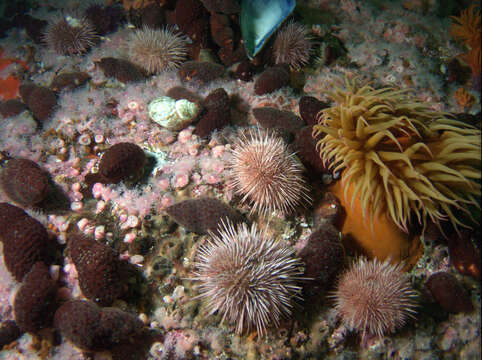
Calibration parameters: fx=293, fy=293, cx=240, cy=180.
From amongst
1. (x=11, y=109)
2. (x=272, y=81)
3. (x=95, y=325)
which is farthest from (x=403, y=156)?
(x=11, y=109)

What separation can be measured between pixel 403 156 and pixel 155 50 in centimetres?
403

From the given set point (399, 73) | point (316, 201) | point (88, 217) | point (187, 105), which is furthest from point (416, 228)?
point (88, 217)

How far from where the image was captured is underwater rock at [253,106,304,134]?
3.72 m

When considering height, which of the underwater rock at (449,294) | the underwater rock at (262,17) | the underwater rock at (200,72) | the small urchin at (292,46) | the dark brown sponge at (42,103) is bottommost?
the underwater rock at (449,294)

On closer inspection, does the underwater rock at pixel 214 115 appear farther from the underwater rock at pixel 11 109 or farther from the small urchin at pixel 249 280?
the underwater rock at pixel 11 109

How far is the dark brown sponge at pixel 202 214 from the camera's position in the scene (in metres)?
3.05

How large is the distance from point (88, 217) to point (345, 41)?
16.1 ft

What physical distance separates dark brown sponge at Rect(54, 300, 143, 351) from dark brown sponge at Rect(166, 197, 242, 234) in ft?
3.39

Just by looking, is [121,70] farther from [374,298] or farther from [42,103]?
[374,298]

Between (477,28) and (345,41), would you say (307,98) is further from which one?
(477,28)

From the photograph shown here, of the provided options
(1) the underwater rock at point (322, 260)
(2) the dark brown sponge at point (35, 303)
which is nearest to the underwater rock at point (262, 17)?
(1) the underwater rock at point (322, 260)

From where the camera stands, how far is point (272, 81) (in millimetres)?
4262

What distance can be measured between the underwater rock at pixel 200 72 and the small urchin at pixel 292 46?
3.13 feet

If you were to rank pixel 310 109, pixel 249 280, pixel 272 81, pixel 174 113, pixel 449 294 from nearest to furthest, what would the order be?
pixel 249 280 → pixel 449 294 → pixel 310 109 → pixel 174 113 → pixel 272 81
